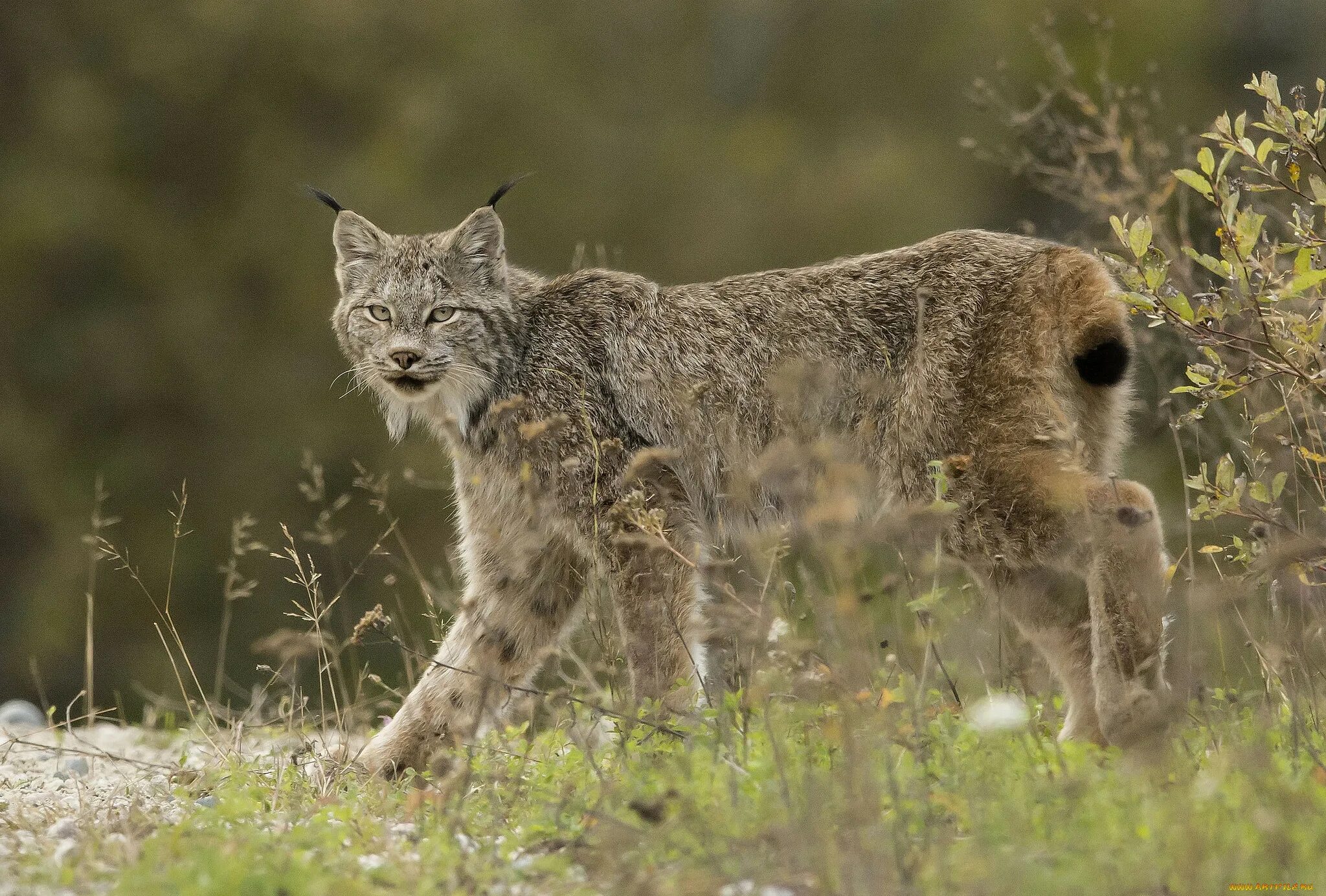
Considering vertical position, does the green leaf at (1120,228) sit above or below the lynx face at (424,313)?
above

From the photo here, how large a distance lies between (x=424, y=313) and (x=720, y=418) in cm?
116

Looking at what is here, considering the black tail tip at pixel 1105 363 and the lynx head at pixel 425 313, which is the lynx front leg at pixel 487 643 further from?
the black tail tip at pixel 1105 363

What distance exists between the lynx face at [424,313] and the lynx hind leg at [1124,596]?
2.23 meters

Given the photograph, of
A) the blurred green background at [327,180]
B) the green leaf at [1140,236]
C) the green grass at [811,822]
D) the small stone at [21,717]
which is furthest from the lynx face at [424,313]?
the blurred green background at [327,180]

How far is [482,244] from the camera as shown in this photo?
585 centimetres

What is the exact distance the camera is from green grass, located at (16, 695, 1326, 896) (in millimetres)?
2887

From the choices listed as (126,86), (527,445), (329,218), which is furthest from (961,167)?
(527,445)

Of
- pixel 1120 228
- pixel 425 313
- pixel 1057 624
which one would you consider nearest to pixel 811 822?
pixel 1120 228

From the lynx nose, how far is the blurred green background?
9560mm

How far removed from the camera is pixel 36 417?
15977mm

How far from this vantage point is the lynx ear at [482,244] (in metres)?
5.83

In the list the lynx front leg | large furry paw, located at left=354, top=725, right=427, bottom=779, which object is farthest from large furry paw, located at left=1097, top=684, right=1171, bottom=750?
large furry paw, located at left=354, top=725, right=427, bottom=779

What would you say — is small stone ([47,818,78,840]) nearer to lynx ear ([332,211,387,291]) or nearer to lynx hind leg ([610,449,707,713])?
lynx hind leg ([610,449,707,713])

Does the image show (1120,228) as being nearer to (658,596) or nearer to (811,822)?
(658,596)
